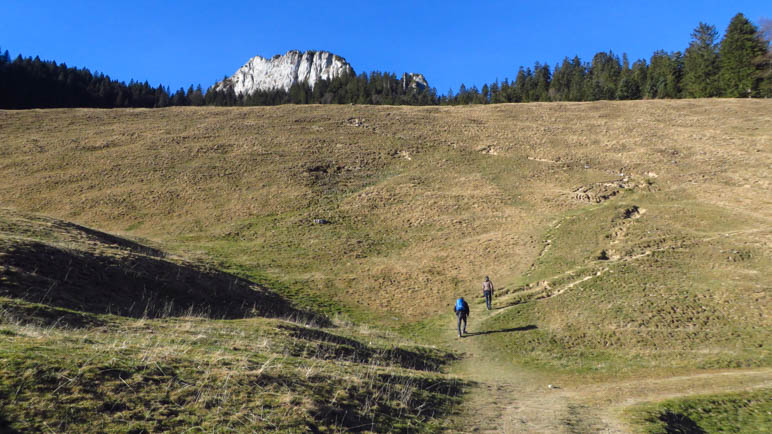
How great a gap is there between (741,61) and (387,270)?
92.8 metres

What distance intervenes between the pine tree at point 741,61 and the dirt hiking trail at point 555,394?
91.5 meters

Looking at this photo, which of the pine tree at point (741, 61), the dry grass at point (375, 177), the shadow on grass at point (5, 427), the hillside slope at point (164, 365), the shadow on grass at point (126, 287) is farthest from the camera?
the pine tree at point (741, 61)

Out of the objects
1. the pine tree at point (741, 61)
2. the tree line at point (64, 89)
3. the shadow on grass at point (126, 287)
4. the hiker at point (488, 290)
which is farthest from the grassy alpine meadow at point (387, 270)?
the tree line at point (64, 89)

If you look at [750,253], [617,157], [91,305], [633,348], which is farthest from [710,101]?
[91,305]

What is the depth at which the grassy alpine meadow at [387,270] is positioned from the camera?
26.1ft

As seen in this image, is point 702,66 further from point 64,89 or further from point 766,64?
point 64,89

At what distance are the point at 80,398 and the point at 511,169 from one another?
51.1 m

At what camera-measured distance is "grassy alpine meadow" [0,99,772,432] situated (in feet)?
26.1

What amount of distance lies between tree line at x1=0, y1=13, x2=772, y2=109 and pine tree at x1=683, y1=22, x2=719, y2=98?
18 cm

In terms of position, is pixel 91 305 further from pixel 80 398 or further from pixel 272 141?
pixel 272 141

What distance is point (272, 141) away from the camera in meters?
62.1

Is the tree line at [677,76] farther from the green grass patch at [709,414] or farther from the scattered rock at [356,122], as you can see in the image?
the green grass patch at [709,414]

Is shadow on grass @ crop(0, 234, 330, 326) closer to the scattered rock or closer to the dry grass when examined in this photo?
the dry grass

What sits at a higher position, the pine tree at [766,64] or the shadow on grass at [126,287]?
the pine tree at [766,64]
